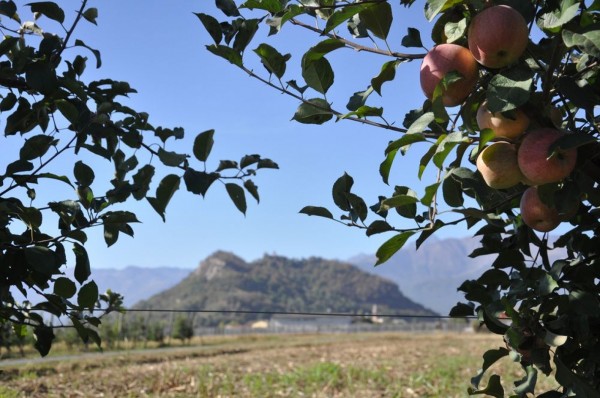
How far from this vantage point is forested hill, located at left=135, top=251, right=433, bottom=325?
5133 inches

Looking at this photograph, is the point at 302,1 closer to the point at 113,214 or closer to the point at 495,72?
the point at 495,72

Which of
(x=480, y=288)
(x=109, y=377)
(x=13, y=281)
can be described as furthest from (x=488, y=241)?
(x=109, y=377)

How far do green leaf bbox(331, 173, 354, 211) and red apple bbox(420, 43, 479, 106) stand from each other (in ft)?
1.29

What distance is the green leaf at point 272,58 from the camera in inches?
51.1

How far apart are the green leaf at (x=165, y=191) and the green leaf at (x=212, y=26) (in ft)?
1.71

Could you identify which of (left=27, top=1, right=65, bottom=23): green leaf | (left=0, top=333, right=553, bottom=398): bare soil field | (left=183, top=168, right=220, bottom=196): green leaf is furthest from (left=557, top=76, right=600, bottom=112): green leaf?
(left=0, top=333, right=553, bottom=398): bare soil field

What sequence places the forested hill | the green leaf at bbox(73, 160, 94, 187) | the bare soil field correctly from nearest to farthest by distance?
the green leaf at bbox(73, 160, 94, 187) < the bare soil field < the forested hill

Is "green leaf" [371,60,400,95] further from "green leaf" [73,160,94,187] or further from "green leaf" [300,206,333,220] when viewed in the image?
"green leaf" [73,160,94,187]

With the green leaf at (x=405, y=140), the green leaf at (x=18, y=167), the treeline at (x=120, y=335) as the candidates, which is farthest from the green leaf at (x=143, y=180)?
the treeline at (x=120, y=335)

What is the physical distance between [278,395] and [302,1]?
251 inches

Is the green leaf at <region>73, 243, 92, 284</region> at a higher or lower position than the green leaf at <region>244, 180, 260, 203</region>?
lower

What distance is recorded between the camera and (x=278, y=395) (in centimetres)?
692

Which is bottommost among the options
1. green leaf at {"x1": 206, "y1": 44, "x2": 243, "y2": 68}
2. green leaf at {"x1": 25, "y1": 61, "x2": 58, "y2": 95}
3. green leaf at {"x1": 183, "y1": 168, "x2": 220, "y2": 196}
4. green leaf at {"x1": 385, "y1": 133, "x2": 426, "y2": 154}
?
green leaf at {"x1": 385, "y1": 133, "x2": 426, "y2": 154}

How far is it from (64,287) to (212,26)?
963 mm
